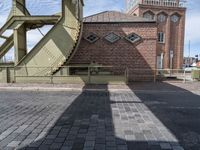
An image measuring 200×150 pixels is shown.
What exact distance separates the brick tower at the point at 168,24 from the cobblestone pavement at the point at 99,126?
28213 millimetres

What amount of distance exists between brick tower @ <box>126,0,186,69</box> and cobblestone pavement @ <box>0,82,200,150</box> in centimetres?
2821

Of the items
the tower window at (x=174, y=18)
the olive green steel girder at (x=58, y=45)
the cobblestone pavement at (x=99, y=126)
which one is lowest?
the cobblestone pavement at (x=99, y=126)

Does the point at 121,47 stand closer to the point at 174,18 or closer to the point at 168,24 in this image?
the point at 168,24

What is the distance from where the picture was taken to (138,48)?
16375 mm

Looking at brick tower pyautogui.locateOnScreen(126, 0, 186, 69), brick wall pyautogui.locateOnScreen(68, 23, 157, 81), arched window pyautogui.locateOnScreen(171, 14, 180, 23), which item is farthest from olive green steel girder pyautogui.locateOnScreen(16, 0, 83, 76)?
arched window pyautogui.locateOnScreen(171, 14, 180, 23)

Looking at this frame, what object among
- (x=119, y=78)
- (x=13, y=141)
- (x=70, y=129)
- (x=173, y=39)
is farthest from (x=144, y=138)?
(x=173, y=39)

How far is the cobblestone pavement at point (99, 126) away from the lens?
4172 mm

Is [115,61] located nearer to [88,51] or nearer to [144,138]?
[88,51]

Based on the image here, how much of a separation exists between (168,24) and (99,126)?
110 ft

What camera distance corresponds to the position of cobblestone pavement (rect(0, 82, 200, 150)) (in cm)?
417

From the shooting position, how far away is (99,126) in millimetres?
5281

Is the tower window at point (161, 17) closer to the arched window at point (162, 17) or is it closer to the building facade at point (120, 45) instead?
the arched window at point (162, 17)

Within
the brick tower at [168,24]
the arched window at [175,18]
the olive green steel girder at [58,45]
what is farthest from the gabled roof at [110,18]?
the arched window at [175,18]

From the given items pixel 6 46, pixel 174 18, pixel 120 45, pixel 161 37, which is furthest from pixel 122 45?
pixel 174 18
